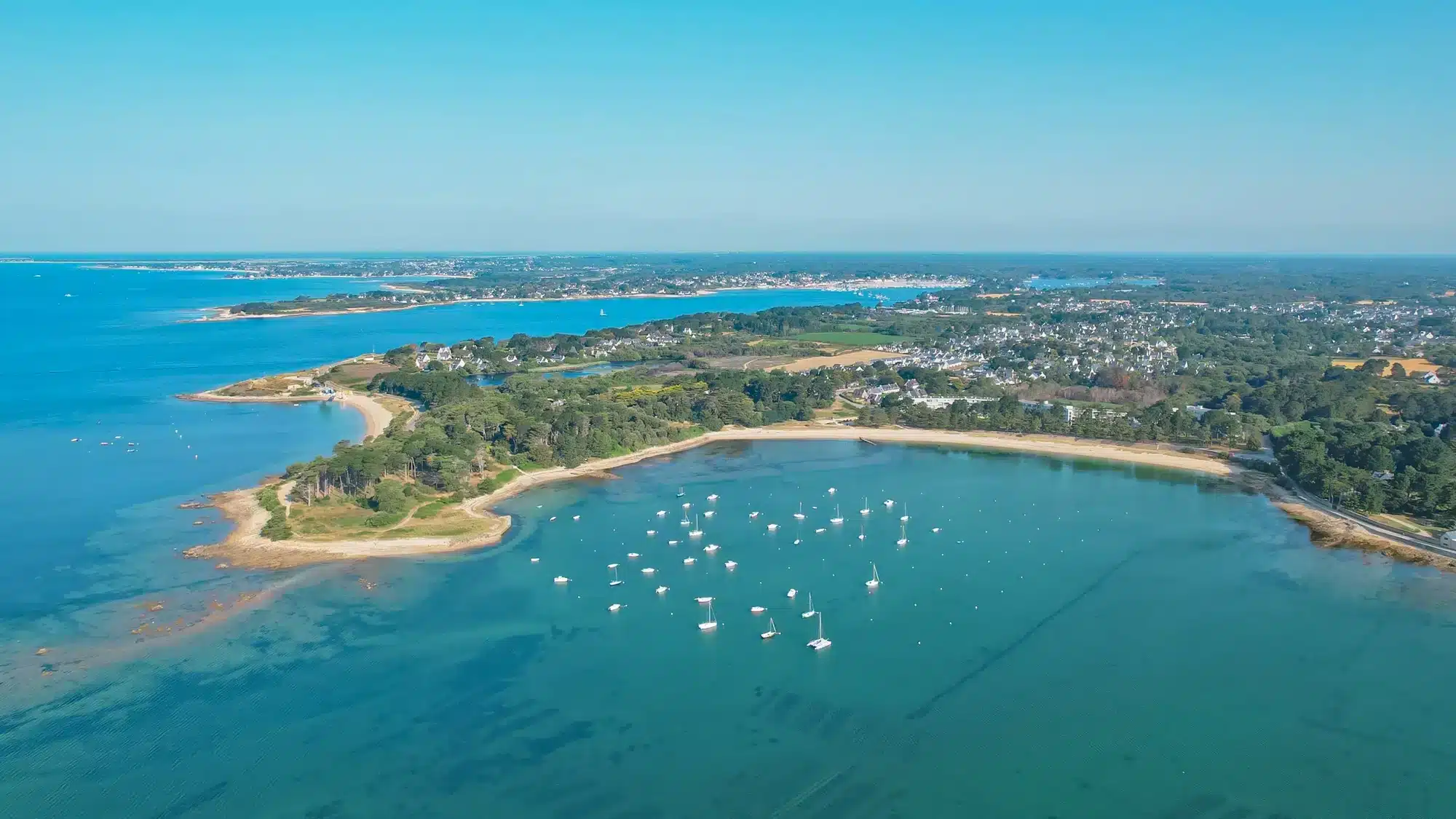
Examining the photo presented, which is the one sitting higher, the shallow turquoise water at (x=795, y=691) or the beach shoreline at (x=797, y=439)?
the beach shoreline at (x=797, y=439)

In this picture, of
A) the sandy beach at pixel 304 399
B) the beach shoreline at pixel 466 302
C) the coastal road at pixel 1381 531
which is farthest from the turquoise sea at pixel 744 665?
the beach shoreline at pixel 466 302

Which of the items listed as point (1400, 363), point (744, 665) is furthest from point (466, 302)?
point (744, 665)

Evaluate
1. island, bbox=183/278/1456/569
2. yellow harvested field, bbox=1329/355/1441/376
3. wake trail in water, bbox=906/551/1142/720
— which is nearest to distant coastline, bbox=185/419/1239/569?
island, bbox=183/278/1456/569

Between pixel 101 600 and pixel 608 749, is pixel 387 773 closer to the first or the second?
pixel 608 749

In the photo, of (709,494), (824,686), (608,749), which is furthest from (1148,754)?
(709,494)

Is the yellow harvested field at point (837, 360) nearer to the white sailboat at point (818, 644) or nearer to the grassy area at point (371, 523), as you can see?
the grassy area at point (371, 523)

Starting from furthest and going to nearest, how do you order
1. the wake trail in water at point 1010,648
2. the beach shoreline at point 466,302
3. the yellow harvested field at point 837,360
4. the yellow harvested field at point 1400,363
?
1. the beach shoreline at point 466,302
2. the yellow harvested field at point 837,360
3. the yellow harvested field at point 1400,363
4. the wake trail in water at point 1010,648
